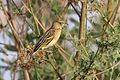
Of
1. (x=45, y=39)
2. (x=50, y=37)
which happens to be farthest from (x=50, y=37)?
(x=45, y=39)

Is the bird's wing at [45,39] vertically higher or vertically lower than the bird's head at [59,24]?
lower

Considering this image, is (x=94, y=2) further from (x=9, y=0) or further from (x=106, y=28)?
(x=9, y=0)

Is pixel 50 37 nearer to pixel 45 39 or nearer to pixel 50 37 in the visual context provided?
pixel 50 37

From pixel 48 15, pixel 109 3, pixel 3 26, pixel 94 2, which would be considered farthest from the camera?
pixel 48 15

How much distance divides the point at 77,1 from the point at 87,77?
0.60m

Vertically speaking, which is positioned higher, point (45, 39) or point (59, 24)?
point (59, 24)

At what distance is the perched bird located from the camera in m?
4.18

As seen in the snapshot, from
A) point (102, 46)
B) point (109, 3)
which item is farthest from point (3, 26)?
point (102, 46)

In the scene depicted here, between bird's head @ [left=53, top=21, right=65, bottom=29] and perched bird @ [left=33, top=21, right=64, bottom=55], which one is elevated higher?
bird's head @ [left=53, top=21, right=65, bottom=29]

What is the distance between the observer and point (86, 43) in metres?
3.85

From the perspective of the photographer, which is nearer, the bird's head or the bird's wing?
the bird's wing

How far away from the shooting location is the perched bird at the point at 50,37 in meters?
4.18

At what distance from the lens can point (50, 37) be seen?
14.3 ft

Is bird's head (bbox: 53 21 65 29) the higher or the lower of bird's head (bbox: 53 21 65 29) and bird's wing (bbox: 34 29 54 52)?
the higher
